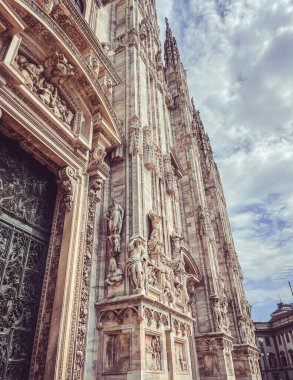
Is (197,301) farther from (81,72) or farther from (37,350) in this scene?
(81,72)

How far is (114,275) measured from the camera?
7625 millimetres

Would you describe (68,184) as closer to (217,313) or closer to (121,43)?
(121,43)

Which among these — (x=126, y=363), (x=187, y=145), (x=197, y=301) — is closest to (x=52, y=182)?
(x=126, y=363)

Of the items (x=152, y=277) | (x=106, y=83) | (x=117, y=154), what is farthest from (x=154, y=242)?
(x=106, y=83)

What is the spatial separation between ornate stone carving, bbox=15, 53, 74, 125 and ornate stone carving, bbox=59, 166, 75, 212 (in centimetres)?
137

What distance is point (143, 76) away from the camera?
44.0 feet

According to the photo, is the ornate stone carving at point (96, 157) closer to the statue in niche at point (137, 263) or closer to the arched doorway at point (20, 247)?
the arched doorway at point (20, 247)

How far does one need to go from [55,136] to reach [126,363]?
5.39m

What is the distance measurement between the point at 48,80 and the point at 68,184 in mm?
2728

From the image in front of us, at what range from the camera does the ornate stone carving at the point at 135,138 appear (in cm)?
985

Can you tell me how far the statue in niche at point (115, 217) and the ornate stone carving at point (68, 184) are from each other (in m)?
1.38

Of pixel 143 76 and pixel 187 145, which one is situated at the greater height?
pixel 187 145

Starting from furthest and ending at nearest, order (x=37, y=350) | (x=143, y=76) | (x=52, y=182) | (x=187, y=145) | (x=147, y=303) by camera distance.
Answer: (x=187, y=145)
(x=143, y=76)
(x=52, y=182)
(x=147, y=303)
(x=37, y=350)

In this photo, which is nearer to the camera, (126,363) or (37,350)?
(37,350)
